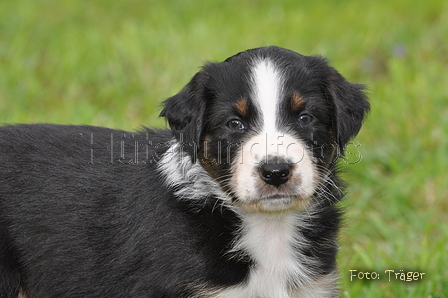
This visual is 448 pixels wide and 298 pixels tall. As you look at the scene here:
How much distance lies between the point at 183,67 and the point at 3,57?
8.33 feet

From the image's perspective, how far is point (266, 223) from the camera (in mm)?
3695

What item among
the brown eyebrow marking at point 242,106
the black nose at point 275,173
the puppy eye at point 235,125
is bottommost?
the black nose at point 275,173

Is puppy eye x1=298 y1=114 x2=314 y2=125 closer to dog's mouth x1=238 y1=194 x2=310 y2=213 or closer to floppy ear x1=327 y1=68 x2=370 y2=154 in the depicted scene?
floppy ear x1=327 y1=68 x2=370 y2=154

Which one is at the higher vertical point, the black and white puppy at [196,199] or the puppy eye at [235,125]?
the puppy eye at [235,125]

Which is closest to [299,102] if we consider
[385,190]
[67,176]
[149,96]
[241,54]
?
[241,54]

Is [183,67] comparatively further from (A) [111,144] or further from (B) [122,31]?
(A) [111,144]

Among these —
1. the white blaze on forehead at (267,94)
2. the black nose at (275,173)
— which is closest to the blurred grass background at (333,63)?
the white blaze on forehead at (267,94)

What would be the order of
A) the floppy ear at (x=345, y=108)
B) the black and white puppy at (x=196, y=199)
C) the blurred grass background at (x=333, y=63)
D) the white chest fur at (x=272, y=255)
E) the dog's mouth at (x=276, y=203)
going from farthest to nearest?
the blurred grass background at (x=333, y=63) < the floppy ear at (x=345, y=108) < the white chest fur at (x=272, y=255) < the black and white puppy at (x=196, y=199) < the dog's mouth at (x=276, y=203)

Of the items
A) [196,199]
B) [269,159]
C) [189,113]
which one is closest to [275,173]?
[269,159]

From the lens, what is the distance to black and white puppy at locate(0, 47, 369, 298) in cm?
336

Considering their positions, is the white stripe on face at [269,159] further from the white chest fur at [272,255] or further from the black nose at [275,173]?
the white chest fur at [272,255]

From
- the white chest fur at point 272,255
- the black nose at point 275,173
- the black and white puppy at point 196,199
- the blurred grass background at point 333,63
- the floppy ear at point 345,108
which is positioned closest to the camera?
the black nose at point 275,173

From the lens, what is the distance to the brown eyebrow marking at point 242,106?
3377 mm

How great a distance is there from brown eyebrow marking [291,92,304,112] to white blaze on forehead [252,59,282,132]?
10 cm
